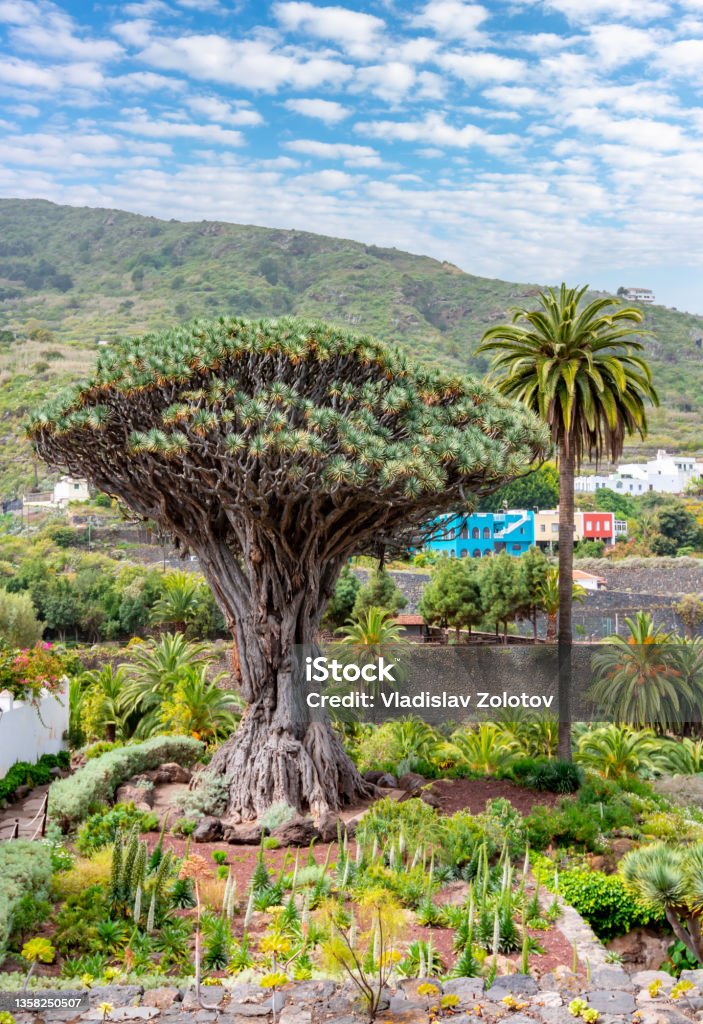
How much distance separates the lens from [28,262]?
16100cm

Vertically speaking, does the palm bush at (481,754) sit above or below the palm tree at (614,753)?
above

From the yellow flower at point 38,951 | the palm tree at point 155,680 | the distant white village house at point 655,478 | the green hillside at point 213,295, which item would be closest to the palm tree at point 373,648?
the palm tree at point 155,680

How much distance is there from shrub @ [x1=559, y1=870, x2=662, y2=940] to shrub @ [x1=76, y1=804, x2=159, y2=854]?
15.6 ft

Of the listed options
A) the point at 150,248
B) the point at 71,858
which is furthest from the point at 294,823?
the point at 150,248

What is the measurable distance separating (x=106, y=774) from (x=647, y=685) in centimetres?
1322

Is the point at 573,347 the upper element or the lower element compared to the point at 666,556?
upper

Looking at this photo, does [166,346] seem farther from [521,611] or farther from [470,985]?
[521,611]

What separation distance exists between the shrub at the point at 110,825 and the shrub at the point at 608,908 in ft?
15.6

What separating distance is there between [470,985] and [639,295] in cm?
15317

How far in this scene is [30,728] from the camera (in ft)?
54.5

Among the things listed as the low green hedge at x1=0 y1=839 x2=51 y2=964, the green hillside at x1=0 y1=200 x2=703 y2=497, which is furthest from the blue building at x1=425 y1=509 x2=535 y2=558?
the low green hedge at x1=0 y1=839 x2=51 y2=964

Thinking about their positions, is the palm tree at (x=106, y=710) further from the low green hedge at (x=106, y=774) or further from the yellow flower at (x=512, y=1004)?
the yellow flower at (x=512, y=1004)

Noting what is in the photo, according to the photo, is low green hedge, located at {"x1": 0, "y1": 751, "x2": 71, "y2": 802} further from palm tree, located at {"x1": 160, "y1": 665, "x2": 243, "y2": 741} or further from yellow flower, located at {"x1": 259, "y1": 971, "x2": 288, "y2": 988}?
yellow flower, located at {"x1": 259, "y1": 971, "x2": 288, "y2": 988}

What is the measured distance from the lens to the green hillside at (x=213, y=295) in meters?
97.3
